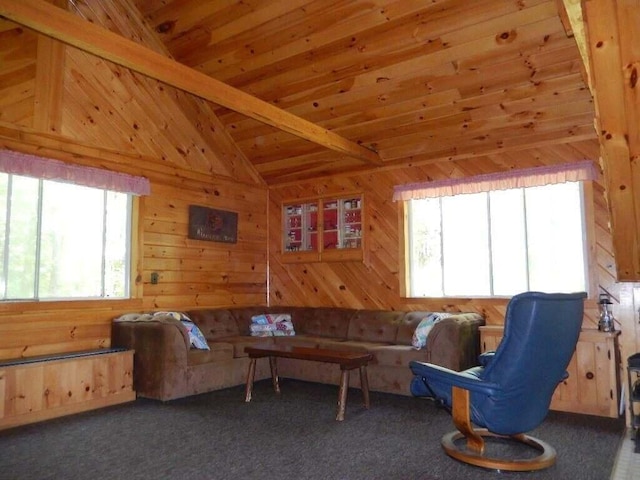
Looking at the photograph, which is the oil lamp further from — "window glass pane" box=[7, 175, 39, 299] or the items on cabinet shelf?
"window glass pane" box=[7, 175, 39, 299]

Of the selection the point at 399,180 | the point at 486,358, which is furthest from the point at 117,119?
the point at 486,358

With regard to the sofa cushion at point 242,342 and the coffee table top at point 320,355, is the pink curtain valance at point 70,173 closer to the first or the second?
the sofa cushion at point 242,342

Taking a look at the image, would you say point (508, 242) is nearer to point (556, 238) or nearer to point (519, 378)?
point (556, 238)

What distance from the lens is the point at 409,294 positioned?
575cm

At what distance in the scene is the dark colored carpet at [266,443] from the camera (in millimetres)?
2861

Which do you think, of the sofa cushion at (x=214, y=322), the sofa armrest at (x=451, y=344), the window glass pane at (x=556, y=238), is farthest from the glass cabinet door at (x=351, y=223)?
the window glass pane at (x=556, y=238)

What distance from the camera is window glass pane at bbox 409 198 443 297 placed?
5664mm

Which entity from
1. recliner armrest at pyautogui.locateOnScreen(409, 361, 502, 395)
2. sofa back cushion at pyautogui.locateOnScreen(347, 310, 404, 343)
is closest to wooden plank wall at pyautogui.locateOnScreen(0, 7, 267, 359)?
sofa back cushion at pyautogui.locateOnScreen(347, 310, 404, 343)

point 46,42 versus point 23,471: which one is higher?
point 46,42

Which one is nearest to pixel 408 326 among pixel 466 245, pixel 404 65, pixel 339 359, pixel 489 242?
pixel 466 245

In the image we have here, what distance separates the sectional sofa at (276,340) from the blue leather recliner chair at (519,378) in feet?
4.94

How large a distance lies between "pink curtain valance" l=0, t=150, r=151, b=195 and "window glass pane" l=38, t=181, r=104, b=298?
18cm

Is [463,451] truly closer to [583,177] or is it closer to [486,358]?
[486,358]

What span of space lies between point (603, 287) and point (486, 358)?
1.79 meters
